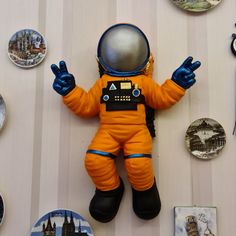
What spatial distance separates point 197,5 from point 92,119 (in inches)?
17.6

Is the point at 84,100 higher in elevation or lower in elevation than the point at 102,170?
higher

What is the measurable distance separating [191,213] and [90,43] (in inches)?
21.8

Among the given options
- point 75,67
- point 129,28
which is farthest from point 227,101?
point 75,67

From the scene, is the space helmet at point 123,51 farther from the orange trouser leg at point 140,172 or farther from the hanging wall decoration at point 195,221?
the hanging wall decoration at point 195,221

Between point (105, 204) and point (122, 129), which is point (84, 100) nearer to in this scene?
point (122, 129)

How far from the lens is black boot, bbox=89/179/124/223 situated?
2.79 ft

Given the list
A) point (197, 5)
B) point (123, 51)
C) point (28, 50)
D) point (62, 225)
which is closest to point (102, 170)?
point (62, 225)

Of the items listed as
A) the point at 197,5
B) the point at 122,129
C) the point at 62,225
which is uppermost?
the point at 197,5

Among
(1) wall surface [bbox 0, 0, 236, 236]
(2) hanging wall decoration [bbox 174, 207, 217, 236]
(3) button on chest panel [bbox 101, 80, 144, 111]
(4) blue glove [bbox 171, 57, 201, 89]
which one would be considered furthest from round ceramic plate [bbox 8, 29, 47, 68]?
(2) hanging wall decoration [bbox 174, 207, 217, 236]

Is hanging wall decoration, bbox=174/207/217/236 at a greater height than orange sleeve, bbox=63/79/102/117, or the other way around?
orange sleeve, bbox=63/79/102/117

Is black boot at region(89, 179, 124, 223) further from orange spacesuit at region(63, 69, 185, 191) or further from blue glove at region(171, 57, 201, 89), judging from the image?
blue glove at region(171, 57, 201, 89)

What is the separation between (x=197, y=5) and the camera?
96cm

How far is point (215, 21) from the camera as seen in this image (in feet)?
3.16

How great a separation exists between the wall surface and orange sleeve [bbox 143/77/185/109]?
0.22 feet
